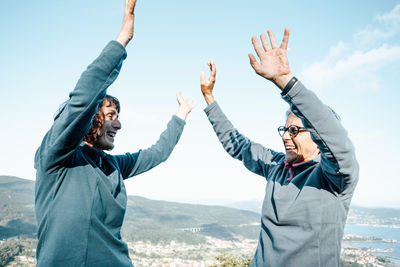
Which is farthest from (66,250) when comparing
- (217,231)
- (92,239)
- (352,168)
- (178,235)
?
(217,231)

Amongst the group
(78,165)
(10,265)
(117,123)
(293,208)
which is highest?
(117,123)

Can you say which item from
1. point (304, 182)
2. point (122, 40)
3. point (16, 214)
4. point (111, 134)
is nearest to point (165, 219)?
→ point (16, 214)

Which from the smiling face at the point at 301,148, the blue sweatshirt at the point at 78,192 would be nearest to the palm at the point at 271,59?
the smiling face at the point at 301,148

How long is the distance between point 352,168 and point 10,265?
6104 cm

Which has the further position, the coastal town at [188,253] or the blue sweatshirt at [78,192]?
the coastal town at [188,253]

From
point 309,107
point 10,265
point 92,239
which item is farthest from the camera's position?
point 10,265

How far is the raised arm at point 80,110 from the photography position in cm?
145

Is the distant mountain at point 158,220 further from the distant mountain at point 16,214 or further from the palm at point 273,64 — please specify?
the palm at point 273,64

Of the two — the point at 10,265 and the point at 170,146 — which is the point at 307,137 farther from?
the point at 10,265

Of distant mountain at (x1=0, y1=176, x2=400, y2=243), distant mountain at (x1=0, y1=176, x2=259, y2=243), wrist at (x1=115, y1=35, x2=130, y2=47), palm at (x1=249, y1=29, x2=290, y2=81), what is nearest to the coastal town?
distant mountain at (x1=0, y1=176, x2=400, y2=243)

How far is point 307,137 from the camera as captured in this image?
90.2 inches

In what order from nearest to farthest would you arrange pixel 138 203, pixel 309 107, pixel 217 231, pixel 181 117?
pixel 309 107 < pixel 181 117 < pixel 217 231 < pixel 138 203

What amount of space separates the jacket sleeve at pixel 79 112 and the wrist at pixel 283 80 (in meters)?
1.10

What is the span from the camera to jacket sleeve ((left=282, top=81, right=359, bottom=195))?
151 cm
